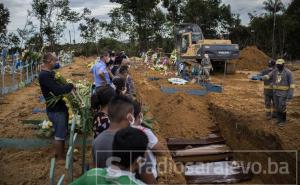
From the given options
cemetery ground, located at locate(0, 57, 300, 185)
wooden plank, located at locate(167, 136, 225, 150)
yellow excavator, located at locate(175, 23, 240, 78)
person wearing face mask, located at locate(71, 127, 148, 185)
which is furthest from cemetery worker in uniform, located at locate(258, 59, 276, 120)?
yellow excavator, located at locate(175, 23, 240, 78)

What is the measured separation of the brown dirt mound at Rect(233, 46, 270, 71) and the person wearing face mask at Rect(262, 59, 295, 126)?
24478 mm

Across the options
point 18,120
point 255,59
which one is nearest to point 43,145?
point 18,120

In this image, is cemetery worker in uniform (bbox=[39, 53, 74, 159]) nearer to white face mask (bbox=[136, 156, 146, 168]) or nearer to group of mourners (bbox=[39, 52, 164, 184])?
group of mourners (bbox=[39, 52, 164, 184])

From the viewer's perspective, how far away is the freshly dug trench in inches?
395

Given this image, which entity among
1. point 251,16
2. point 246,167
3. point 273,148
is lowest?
point 246,167

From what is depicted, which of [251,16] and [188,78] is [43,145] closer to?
[188,78]

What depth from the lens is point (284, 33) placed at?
41.3 meters

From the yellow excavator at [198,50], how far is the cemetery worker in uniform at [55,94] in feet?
57.6

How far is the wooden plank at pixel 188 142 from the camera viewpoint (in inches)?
514

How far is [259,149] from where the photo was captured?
38.1ft

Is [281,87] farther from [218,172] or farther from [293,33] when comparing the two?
[293,33]

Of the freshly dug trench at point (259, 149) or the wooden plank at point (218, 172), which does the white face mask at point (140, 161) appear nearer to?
the freshly dug trench at point (259, 149)

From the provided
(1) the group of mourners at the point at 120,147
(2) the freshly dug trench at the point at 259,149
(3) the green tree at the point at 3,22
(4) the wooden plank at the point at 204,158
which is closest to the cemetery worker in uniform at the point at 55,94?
(1) the group of mourners at the point at 120,147

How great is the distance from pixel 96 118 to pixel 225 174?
7.14m
